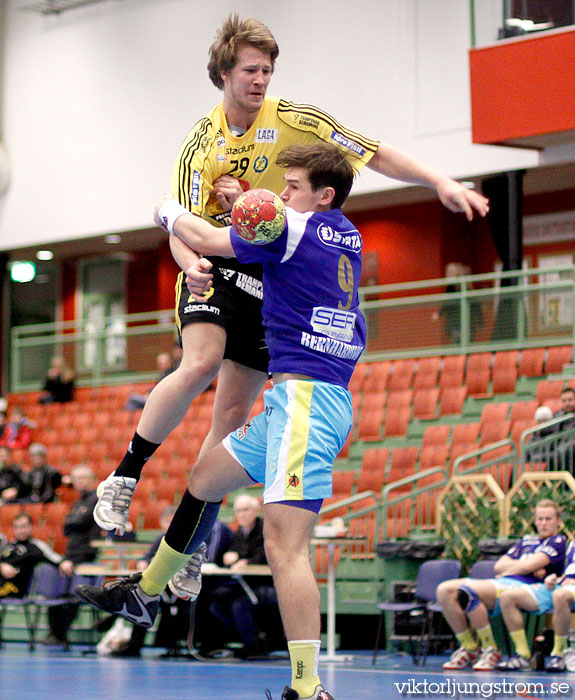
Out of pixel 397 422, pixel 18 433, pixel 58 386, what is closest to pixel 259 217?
pixel 397 422

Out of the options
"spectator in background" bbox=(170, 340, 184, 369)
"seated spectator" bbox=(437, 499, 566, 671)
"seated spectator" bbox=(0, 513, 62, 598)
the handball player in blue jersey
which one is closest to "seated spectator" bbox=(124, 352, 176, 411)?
"spectator in background" bbox=(170, 340, 184, 369)

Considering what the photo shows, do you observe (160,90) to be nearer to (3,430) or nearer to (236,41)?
(3,430)

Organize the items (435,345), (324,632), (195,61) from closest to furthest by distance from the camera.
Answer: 1. (324,632)
2. (435,345)
3. (195,61)

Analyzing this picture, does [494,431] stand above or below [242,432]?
above

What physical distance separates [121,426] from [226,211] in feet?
44.7

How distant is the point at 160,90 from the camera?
21656mm

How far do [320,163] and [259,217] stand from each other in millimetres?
398

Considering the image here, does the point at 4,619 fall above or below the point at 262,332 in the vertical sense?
below

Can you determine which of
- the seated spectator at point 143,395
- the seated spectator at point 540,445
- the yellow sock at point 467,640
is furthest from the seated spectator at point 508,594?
the seated spectator at point 143,395

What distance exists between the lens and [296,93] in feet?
65.1

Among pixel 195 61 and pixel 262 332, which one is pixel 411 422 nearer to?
pixel 195 61

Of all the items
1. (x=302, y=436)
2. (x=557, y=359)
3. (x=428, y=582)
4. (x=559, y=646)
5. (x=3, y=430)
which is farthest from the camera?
(x=3, y=430)

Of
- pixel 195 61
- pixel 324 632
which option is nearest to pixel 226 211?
pixel 324 632

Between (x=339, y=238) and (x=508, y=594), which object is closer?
(x=339, y=238)
